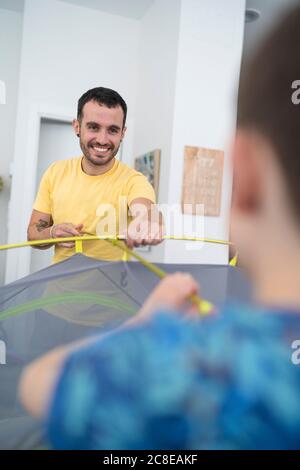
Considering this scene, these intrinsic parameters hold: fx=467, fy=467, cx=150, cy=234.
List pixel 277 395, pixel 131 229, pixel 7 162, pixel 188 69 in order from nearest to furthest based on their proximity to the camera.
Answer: pixel 277 395
pixel 131 229
pixel 188 69
pixel 7 162

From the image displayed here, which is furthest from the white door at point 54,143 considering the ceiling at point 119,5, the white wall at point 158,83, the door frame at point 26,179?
the ceiling at point 119,5

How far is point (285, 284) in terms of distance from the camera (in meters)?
0.34

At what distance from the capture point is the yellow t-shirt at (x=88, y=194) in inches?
39.7

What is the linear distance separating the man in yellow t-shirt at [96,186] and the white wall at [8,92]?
197cm

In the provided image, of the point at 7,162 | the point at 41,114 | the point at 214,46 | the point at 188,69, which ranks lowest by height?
the point at 7,162

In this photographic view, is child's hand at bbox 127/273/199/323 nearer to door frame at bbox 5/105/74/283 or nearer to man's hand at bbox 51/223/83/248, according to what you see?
man's hand at bbox 51/223/83/248

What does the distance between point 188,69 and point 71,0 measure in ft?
2.92

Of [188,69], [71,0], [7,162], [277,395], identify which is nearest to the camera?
[277,395]

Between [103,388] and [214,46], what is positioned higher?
[214,46]

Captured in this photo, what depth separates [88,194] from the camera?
39.6 inches

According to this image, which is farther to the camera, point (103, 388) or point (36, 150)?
point (36, 150)

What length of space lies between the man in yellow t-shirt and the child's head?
543mm

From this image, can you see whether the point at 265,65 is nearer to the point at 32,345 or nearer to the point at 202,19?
the point at 32,345

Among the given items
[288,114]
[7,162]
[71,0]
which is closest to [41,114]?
[7,162]
